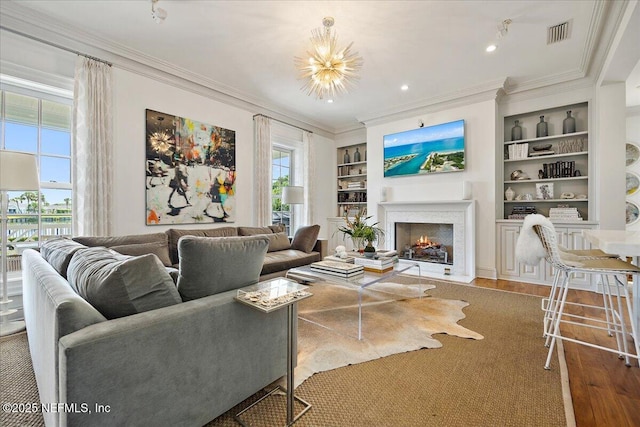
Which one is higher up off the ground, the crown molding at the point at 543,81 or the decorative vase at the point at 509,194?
the crown molding at the point at 543,81

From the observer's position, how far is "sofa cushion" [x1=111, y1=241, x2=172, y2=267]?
265 cm

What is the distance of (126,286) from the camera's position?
1.13 metres

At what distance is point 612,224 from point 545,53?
2.20m

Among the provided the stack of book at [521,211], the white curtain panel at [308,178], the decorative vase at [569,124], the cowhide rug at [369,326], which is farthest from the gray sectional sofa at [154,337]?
the decorative vase at [569,124]

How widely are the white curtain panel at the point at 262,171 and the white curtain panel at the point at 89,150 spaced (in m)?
2.07

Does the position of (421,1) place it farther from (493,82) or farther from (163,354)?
(163,354)

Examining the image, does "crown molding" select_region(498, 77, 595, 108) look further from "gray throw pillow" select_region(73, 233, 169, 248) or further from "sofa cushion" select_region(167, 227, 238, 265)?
"gray throw pillow" select_region(73, 233, 169, 248)

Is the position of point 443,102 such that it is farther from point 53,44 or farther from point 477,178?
point 53,44

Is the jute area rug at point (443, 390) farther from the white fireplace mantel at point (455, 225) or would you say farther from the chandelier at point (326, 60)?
the chandelier at point (326, 60)

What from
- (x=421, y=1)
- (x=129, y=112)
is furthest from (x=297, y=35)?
(x=129, y=112)

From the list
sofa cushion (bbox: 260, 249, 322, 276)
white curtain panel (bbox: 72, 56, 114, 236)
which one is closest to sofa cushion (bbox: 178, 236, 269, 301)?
sofa cushion (bbox: 260, 249, 322, 276)

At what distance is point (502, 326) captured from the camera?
2482 mm

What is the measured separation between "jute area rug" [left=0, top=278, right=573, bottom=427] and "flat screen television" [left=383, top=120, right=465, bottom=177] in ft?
9.45

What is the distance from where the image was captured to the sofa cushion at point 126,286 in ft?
3.68
